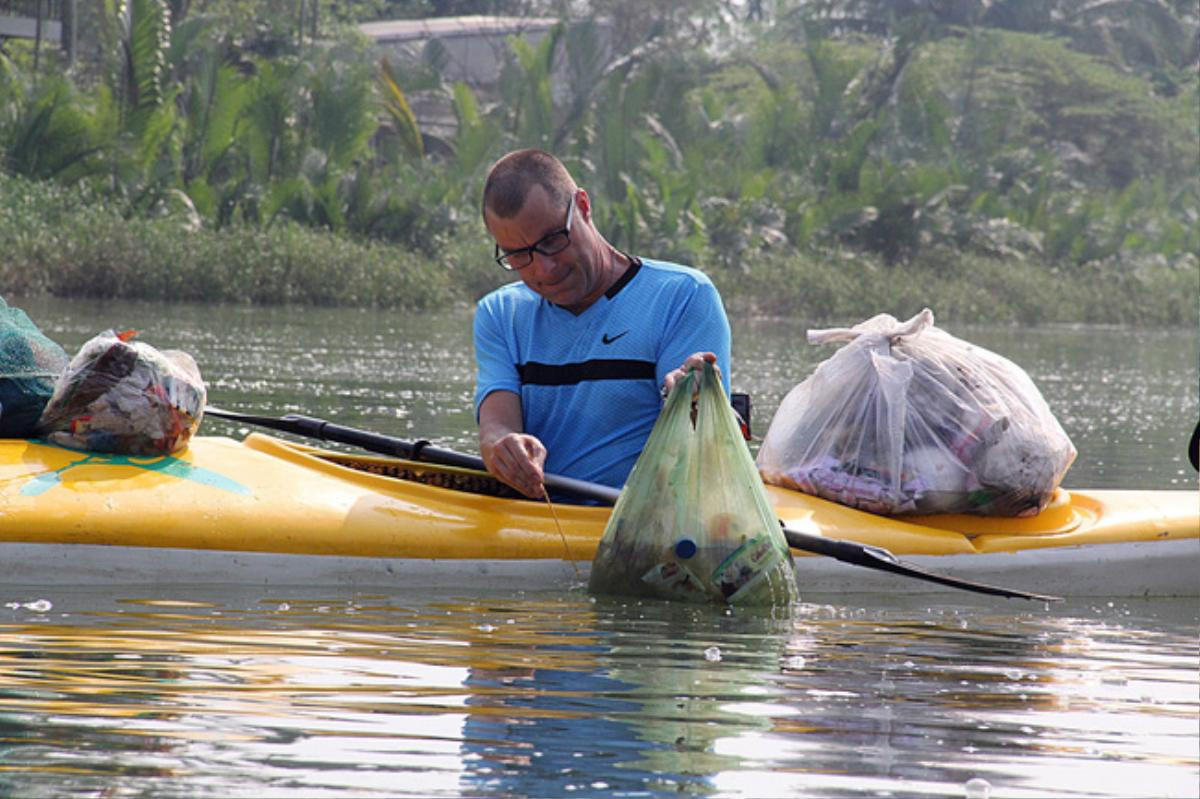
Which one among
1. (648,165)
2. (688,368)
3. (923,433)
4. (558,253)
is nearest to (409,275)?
(648,165)

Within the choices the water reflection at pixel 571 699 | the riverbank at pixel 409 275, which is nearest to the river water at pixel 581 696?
the water reflection at pixel 571 699

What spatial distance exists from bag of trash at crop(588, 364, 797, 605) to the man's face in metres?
0.40

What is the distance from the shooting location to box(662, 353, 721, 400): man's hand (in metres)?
4.73

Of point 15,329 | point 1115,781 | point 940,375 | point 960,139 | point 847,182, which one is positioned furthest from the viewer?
point 960,139

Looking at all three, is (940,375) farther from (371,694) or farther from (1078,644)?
(371,694)

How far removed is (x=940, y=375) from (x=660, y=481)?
1.21 metres

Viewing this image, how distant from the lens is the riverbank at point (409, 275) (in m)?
21.4

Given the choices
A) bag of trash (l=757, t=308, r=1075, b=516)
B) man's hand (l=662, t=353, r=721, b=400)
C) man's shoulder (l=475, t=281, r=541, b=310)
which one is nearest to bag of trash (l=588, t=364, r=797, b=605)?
man's hand (l=662, t=353, r=721, b=400)

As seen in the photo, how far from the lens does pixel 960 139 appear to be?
32188mm

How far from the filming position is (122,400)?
5.11 m

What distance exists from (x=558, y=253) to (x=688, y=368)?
0.43 metres

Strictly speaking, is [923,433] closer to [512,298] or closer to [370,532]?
[512,298]

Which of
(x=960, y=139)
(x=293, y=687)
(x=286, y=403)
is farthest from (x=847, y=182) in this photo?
(x=293, y=687)

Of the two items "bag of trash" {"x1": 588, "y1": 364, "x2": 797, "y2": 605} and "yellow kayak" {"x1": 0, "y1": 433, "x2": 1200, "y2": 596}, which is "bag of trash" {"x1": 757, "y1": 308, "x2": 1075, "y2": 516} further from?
"bag of trash" {"x1": 588, "y1": 364, "x2": 797, "y2": 605}
